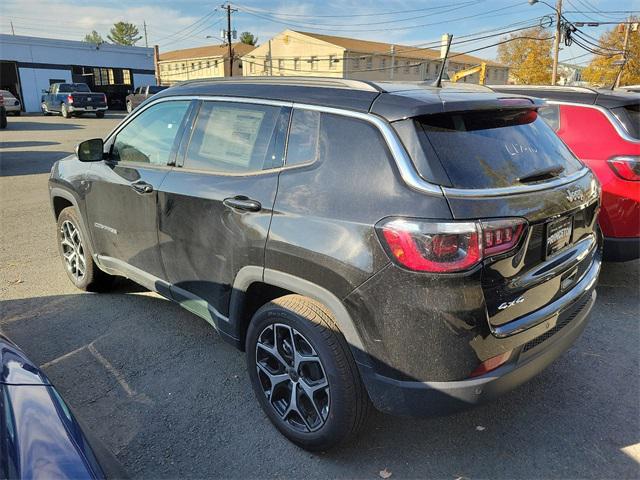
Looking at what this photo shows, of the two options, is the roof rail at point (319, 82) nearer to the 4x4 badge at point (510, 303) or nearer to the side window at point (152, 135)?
the side window at point (152, 135)

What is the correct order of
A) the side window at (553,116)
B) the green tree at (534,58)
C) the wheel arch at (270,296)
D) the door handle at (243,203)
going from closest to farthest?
the wheel arch at (270,296) → the door handle at (243,203) → the side window at (553,116) → the green tree at (534,58)

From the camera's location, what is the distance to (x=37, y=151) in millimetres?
14523

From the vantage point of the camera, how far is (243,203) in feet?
8.64

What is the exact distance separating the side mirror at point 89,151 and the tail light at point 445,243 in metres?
2.82

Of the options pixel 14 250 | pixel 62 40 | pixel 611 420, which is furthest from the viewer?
pixel 62 40

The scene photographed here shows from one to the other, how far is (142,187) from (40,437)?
215 cm

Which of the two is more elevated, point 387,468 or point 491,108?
point 491,108

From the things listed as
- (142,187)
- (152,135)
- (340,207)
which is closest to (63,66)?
(152,135)

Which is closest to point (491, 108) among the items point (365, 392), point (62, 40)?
point (365, 392)

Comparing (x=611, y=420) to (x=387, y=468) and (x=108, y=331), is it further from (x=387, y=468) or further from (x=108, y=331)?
(x=108, y=331)

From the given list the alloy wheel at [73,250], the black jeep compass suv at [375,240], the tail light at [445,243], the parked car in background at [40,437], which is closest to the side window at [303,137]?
the black jeep compass suv at [375,240]

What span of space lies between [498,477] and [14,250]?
18.7ft

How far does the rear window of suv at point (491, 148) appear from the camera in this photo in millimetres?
2168

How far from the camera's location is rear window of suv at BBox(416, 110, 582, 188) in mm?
2168
